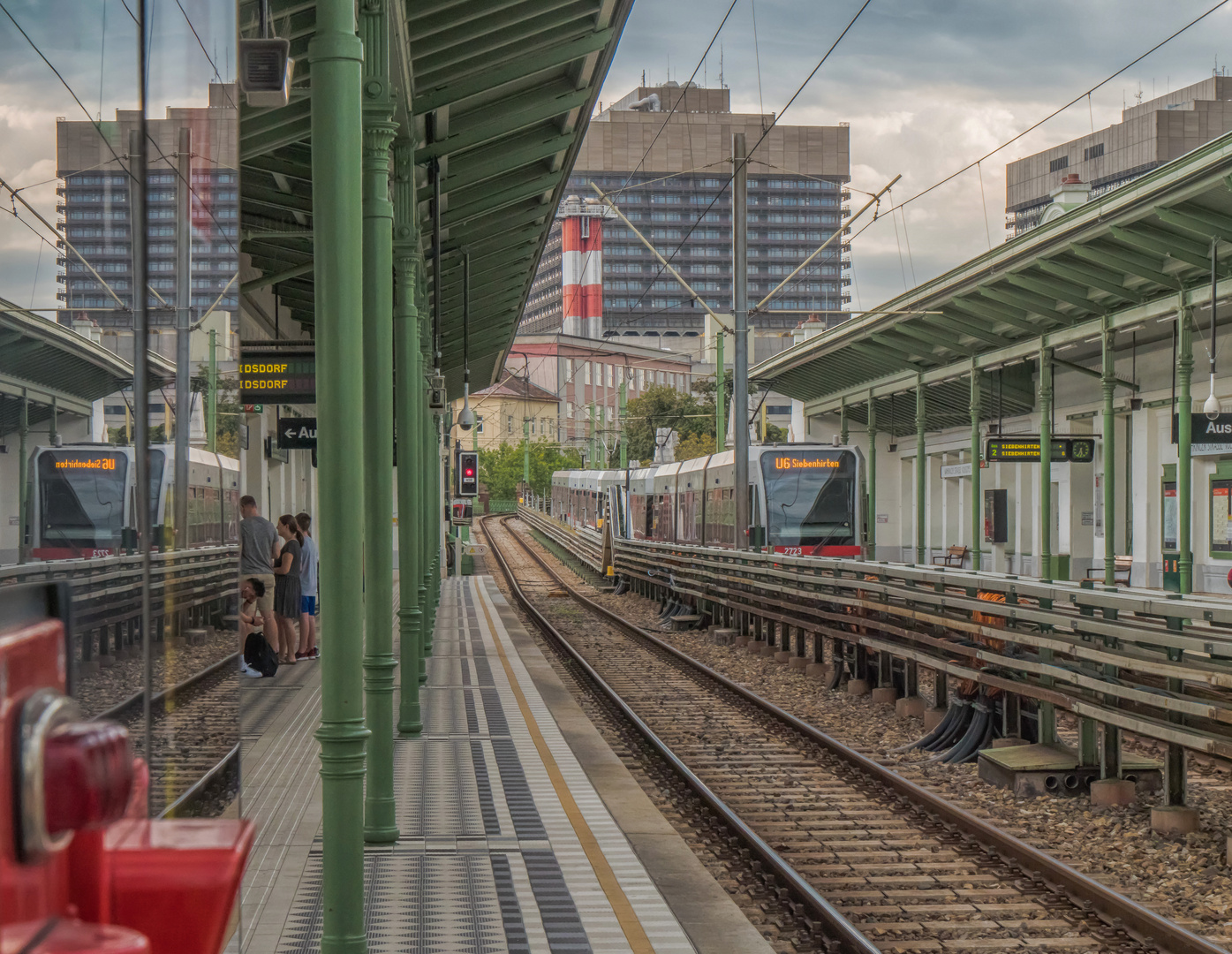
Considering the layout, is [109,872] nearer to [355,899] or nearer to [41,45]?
[41,45]

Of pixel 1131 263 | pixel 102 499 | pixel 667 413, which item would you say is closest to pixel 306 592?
pixel 1131 263

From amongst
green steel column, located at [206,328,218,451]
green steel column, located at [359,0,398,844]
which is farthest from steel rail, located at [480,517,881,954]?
green steel column, located at [206,328,218,451]

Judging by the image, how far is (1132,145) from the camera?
110 meters

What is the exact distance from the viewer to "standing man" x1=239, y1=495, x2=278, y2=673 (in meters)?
3.46

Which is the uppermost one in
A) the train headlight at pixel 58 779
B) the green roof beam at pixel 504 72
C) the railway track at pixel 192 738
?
the green roof beam at pixel 504 72

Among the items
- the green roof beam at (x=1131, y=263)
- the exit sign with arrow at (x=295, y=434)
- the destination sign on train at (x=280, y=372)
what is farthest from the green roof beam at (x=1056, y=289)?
the destination sign on train at (x=280, y=372)

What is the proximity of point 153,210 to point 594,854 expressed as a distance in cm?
568

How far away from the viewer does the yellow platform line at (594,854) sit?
219 inches

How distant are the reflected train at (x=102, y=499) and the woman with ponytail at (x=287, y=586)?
1193cm

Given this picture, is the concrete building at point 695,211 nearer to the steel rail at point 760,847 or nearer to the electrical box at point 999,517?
the electrical box at point 999,517

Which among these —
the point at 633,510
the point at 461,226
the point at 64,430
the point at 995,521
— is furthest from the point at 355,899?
the point at 633,510

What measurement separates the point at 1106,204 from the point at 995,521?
1485cm

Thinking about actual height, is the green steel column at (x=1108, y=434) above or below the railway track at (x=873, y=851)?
above

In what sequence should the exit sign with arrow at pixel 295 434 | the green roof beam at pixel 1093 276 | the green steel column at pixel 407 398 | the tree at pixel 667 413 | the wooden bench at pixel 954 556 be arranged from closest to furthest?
the green steel column at pixel 407 398 < the exit sign with arrow at pixel 295 434 < the green roof beam at pixel 1093 276 < the wooden bench at pixel 954 556 < the tree at pixel 667 413
